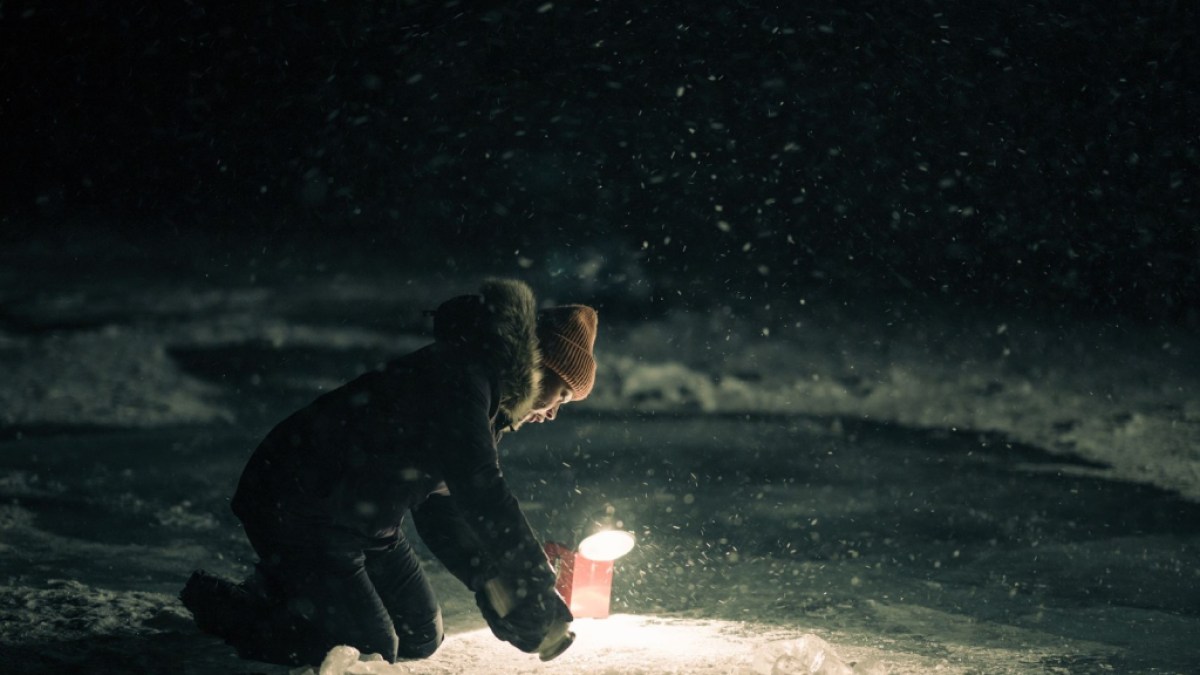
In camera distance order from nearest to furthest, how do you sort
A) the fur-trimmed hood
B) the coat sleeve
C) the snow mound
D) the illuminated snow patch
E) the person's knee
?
1. the coat sleeve
2. the fur-trimmed hood
3. the snow mound
4. the illuminated snow patch
5. the person's knee

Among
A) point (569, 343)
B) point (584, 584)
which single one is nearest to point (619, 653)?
point (584, 584)

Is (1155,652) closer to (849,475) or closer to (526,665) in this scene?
(526,665)

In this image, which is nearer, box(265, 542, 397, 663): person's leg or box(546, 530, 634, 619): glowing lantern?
box(265, 542, 397, 663): person's leg

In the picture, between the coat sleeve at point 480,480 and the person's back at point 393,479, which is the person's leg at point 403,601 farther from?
the coat sleeve at point 480,480

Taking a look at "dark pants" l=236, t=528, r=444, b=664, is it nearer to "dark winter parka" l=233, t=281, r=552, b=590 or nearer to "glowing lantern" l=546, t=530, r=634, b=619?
"dark winter parka" l=233, t=281, r=552, b=590

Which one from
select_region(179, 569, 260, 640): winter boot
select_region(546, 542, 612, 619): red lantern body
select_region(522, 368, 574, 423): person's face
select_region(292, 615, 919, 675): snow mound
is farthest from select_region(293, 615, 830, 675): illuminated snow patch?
select_region(522, 368, 574, 423): person's face

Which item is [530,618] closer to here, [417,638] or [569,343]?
[417,638]

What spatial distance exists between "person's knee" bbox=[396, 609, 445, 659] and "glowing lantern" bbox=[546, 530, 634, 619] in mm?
426

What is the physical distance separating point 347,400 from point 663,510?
2908 millimetres

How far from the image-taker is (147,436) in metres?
6.76

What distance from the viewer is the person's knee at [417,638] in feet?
10.3

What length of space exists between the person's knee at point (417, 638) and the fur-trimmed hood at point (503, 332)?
2.73ft

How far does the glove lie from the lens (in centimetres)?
266

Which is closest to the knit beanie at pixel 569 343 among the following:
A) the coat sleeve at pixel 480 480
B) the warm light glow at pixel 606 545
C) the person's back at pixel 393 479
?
the person's back at pixel 393 479
